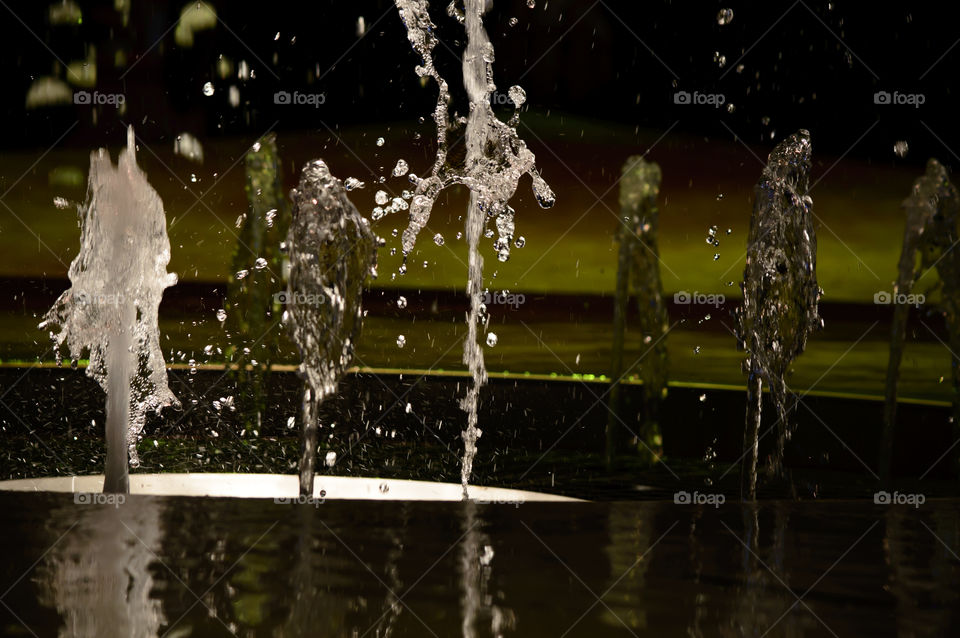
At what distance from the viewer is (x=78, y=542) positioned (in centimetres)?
177

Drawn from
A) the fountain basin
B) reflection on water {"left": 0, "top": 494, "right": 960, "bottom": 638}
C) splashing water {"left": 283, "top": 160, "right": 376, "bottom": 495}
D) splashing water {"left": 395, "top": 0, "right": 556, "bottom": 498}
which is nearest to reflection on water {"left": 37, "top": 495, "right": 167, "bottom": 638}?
reflection on water {"left": 0, "top": 494, "right": 960, "bottom": 638}

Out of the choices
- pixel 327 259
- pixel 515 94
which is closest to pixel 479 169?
pixel 327 259

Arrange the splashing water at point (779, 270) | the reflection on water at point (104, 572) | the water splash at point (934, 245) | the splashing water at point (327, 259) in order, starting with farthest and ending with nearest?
1. the water splash at point (934, 245)
2. the splashing water at point (779, 270)
3. the splashing water at point (327, 259)
4. the reflection on water at point (104, 572)

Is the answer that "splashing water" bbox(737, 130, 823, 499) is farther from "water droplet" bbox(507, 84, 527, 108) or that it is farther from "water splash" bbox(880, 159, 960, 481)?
Result: "water splash" bbox(880, 159, 960, 481)

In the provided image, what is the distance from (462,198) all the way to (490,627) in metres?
11.2

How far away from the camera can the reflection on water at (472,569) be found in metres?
1.41

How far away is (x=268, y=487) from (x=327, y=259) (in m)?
1.58

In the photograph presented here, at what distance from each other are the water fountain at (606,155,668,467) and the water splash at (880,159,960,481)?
10.8ft

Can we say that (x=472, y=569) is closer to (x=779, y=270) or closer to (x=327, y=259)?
(x=327, y=259)

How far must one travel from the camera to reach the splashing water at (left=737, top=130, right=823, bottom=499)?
5.39 metres

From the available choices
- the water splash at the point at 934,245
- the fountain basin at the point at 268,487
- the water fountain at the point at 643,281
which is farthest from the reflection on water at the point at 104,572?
the water fountain at the point at 643,281

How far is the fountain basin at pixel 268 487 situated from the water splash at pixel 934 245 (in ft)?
18.2

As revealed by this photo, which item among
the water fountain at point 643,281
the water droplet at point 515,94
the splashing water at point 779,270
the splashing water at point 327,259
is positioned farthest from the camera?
the water fountain at point 643,281

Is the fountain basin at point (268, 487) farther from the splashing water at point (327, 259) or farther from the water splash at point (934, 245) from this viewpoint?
the water splash at point (934, 245)
